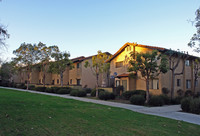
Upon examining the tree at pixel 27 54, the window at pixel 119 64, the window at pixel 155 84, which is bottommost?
the window at pixel 155 84

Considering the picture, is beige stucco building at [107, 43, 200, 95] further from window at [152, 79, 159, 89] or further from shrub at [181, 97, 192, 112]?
shrub at [181, 97, 192, 112]

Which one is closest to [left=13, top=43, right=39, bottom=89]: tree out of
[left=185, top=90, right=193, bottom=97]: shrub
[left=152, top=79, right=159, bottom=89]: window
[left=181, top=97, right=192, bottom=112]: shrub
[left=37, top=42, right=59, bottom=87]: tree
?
[left=37, top=42, right=59, bottom=87]: tree

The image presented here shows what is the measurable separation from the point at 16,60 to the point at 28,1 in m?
22.8

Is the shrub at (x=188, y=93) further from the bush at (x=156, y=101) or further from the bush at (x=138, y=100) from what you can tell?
the bush at (x=138, y=100)

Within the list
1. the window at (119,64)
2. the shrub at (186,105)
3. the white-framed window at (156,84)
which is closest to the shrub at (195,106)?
the shrub at (186,105)

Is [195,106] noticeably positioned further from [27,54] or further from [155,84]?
[27,54]

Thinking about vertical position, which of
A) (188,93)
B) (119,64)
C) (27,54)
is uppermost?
(27,54)

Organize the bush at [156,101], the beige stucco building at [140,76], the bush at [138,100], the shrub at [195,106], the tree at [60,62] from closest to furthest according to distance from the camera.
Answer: the shrub at [195,106] < the bush at [156,101] < the bush at [138,100] < the beige stucco building at [140,76] < the tree at [60,62]

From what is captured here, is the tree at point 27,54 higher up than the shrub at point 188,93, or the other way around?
the tree at point 27,54

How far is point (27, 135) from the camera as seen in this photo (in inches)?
186

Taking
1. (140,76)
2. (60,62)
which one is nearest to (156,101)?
(140,76)

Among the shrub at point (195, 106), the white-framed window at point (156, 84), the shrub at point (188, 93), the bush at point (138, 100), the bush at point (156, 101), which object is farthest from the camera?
the shrub at point (188, 93)

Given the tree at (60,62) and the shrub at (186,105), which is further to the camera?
the tree at (60,62)

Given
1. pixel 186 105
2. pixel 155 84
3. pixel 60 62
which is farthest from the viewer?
pixel 60 62
